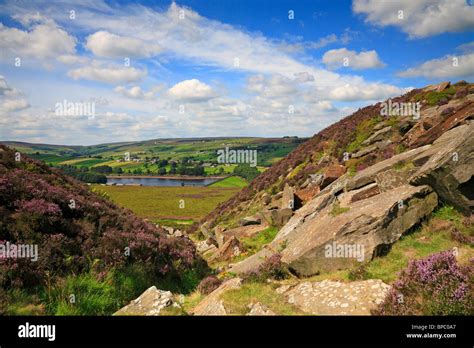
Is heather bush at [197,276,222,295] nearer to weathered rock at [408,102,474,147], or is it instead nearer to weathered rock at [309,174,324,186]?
weathered rock at [408,102,474,147]

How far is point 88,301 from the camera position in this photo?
8578mm

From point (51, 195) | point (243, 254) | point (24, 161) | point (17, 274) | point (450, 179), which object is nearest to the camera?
point (17, 274)

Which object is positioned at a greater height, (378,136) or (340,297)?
(378,136)

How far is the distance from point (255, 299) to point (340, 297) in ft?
8.05

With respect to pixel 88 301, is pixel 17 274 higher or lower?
higher

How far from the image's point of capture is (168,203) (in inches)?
4373

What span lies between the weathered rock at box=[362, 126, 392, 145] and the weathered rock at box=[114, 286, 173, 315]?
22530mm

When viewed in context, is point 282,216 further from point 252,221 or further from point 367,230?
point 367,230

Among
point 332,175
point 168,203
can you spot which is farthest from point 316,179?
point 168,203

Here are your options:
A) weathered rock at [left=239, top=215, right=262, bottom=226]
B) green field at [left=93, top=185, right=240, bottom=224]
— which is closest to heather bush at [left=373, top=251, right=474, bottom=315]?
weathered rock at [left=239, top=215, right=262, bottom=226]
